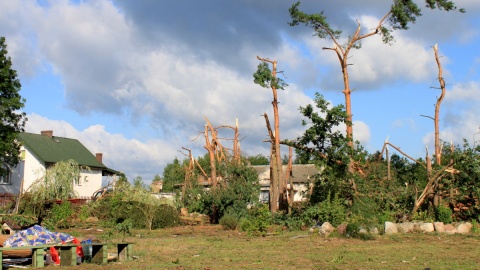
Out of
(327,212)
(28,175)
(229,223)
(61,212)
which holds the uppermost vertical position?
(28,175)

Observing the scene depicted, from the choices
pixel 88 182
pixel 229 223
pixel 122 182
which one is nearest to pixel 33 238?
pixel 229 223

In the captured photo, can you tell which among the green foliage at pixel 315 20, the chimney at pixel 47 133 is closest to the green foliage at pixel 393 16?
the green foliage at pixel 315 20

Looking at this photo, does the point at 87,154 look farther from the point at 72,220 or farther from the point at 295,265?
the point at 295,265

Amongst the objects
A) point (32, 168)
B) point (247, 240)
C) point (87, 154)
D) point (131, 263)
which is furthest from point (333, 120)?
point (87, 154)

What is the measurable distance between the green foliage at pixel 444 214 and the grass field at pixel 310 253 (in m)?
3.88

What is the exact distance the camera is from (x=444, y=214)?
83.5 ft

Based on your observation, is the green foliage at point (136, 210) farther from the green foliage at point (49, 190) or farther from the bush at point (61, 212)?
the green foliage at point (49, 190)

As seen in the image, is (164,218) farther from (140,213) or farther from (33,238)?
(33,238)

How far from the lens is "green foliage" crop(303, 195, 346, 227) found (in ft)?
80.7

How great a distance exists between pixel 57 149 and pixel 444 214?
1523 inches

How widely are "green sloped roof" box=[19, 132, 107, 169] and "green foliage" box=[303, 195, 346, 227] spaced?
31306 mm

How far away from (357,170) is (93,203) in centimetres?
1413

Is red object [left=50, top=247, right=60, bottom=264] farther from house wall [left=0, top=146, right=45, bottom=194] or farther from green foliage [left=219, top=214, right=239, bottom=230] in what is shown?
house wall [left=0, top=146, right=45, bottom=194]

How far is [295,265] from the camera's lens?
13305 mm
